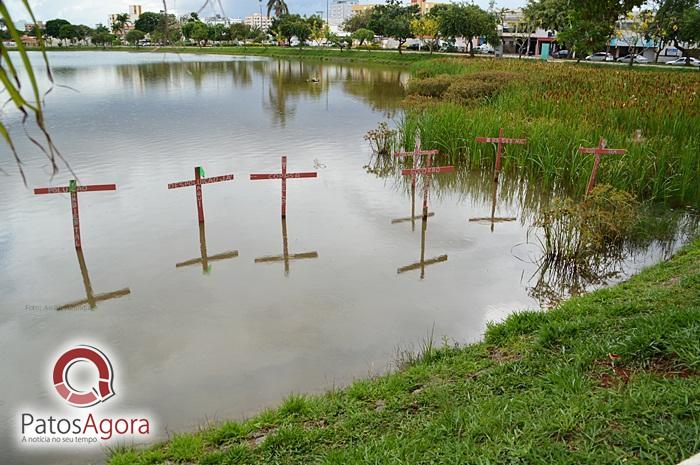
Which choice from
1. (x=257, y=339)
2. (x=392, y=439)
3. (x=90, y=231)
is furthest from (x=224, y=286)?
(x=392, y=439)

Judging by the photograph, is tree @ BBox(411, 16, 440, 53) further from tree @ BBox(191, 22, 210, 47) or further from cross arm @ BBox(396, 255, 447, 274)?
cross arm @ BBox(396, 255, 447, 274)

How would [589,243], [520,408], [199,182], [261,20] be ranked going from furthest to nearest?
[199,182]
[589,243]
[261,20]
[520,408]

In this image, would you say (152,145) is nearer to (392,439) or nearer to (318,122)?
(318,122)

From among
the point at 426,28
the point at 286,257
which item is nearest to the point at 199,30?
the point at 286,257

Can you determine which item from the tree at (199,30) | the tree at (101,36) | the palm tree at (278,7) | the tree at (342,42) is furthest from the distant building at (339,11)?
the palm tree at (278,7)

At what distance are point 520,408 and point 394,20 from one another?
59921 millimetres

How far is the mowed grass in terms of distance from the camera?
8820 millimetres

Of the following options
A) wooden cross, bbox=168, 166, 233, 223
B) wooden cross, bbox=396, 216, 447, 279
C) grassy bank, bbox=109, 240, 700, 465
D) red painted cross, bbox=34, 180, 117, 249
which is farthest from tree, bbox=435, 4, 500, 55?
grassy bank, bbox=109, 240, 700, 465

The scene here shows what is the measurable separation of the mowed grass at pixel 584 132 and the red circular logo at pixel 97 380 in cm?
743

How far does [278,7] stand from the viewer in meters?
1.78

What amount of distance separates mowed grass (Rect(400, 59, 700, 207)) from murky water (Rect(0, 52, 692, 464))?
75 cm

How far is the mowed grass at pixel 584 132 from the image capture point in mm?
8820

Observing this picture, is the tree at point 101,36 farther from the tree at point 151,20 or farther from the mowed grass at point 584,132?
the tree at point 151,20

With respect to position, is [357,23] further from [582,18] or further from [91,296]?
[91,296]
